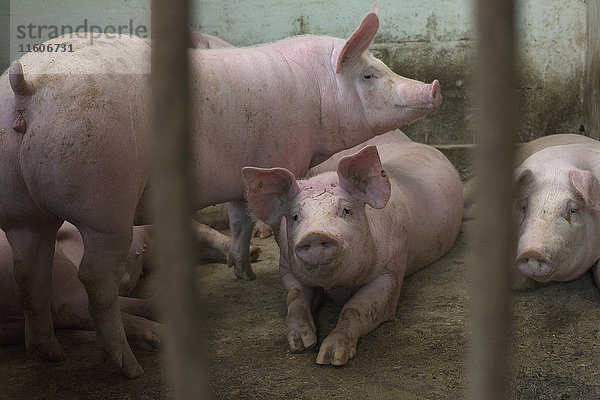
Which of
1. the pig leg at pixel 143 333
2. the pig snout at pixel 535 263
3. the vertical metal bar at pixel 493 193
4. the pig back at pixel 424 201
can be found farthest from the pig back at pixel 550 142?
the vertical metal bar at pixel 493 193

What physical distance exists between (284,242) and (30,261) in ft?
3.44

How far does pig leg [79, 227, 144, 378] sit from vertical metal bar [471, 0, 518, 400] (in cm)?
181

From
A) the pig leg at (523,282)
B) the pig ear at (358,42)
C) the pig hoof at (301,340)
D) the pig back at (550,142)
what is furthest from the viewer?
the pig back at (550,142)

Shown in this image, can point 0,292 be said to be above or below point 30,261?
below

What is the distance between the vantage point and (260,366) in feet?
9.20

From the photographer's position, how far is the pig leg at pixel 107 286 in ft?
8.43

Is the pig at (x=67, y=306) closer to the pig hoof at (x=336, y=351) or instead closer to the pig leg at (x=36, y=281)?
the pig leg at (x=36, y=281)

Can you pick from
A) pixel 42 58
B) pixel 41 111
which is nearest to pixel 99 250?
pixel 41 111

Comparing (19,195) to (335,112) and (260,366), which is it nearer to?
(260,366)

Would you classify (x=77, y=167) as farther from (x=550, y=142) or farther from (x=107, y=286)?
(x=550, y=142)

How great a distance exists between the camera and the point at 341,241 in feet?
9.36

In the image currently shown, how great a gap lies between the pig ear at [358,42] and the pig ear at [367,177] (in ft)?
2.33

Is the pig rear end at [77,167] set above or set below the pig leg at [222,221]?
above

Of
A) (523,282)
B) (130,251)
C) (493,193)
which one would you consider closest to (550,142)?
(523,282)
